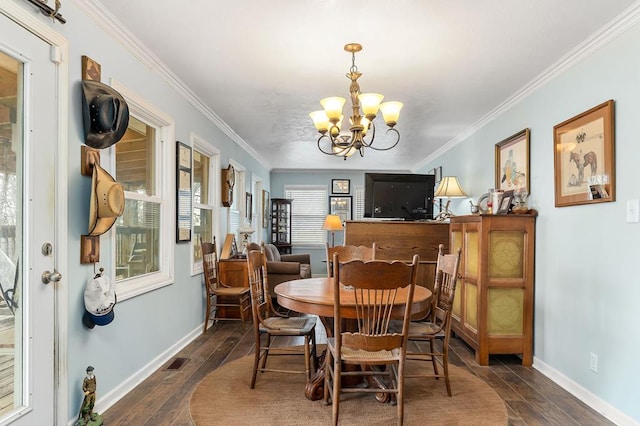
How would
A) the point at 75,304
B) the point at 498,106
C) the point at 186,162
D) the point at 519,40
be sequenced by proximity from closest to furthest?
the point at 75,304
the point at 519,40
the point at 186,162
the point at 498,106

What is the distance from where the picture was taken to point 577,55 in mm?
2803

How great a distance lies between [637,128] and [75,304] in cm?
333

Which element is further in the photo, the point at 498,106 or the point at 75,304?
the point at 498,106

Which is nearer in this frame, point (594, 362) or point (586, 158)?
point (594, 362)

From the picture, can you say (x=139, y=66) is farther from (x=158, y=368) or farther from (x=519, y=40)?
Answer: (x=519, y=40)

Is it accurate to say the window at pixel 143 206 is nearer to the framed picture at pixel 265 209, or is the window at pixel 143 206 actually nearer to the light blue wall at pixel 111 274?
the light blue wall at pixel 111 274

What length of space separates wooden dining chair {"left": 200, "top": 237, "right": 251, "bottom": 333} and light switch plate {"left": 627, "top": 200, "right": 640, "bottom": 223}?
11.2ft

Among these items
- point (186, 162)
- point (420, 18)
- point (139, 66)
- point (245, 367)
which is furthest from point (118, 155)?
point (420, 18)

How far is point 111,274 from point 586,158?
3259 mm

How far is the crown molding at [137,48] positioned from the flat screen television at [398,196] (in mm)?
1963

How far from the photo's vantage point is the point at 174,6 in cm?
229

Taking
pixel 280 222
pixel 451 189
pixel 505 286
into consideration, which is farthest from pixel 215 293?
pixel 280 222

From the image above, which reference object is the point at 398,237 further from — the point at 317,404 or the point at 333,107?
the point at 317,404

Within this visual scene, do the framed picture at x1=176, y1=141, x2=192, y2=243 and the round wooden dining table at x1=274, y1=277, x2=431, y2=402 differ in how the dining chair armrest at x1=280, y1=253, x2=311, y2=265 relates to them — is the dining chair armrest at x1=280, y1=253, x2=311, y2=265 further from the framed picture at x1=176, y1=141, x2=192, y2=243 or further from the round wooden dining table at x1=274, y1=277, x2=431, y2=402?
the round wooden dining table at x1=274, y1=277, x2=431, y2=402
